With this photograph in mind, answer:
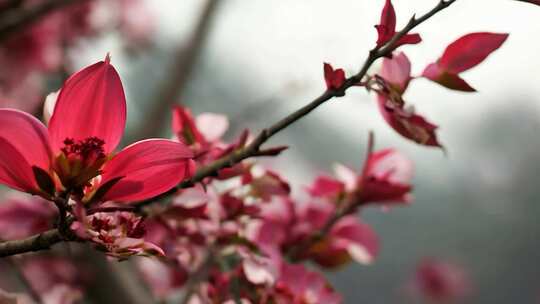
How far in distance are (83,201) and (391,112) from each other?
17cm

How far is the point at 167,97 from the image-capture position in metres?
1.85

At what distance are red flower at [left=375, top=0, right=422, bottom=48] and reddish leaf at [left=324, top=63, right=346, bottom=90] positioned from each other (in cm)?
2

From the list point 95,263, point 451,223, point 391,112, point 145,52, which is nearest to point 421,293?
point 145,52

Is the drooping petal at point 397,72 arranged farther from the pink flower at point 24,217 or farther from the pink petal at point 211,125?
the pink flower at point 24,217

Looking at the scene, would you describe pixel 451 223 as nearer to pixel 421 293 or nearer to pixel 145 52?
pixel 421 293

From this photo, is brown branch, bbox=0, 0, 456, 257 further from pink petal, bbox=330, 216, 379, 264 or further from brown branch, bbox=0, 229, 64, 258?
pink petal, bbox=330, 216, 379, 264

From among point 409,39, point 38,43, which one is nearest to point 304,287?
point 409,39

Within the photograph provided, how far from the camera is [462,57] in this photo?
0.40m

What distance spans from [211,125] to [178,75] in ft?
4.54

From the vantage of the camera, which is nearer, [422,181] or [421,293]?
[421,293]

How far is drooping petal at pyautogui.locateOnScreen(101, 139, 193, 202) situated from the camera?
0.34 meters

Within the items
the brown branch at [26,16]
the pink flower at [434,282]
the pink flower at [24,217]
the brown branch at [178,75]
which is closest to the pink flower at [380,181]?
the pink flower at [24,217]

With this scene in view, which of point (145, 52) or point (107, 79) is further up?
point (107, 79)

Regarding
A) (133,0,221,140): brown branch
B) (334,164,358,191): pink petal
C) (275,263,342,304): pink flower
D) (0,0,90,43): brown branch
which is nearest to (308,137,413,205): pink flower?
(334,164,358,191): pink petal
